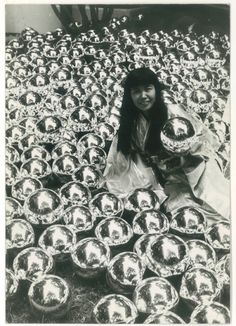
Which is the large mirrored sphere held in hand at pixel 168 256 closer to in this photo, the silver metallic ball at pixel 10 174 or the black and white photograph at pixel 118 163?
the black and white photograph at pixel 118 163

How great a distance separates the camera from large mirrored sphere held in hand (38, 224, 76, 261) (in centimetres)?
61

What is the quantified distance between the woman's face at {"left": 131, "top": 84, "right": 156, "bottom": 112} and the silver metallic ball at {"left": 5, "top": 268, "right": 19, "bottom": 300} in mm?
321

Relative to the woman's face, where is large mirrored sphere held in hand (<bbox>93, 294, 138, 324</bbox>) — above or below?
below

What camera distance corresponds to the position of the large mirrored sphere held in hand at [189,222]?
632 mm

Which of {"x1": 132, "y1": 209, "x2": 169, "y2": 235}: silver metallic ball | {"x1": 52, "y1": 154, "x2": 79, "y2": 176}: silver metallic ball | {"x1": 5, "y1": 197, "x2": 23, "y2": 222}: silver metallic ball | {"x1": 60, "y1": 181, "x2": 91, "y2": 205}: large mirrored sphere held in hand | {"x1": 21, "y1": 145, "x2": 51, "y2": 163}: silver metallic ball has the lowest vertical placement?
{"x1": 132, "y1": 209, "x2": 169, "y2": 235}: silver metallic ball

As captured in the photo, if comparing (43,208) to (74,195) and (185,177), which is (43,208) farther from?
(185,177)

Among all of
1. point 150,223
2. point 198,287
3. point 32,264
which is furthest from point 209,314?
point 32,264

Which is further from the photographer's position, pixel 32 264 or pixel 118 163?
pixel 118 163

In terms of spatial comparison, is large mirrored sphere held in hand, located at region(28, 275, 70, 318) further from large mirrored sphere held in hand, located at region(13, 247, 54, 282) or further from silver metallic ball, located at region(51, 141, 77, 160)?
silver metallic ball, located at region(51, 141, 77, 160)

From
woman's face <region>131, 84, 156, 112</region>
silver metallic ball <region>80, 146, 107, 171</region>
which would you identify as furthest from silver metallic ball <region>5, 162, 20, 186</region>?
woman's face <region>131, 84, 156, 112</region>

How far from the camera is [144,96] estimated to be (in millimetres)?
685

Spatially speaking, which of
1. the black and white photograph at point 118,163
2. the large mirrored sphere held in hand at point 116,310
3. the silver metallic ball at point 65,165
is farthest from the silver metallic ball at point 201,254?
the silver metallic ball at point 65,165

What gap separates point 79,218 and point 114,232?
0.06 m

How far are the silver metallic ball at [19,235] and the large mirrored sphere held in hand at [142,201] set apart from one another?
150 millimetres
